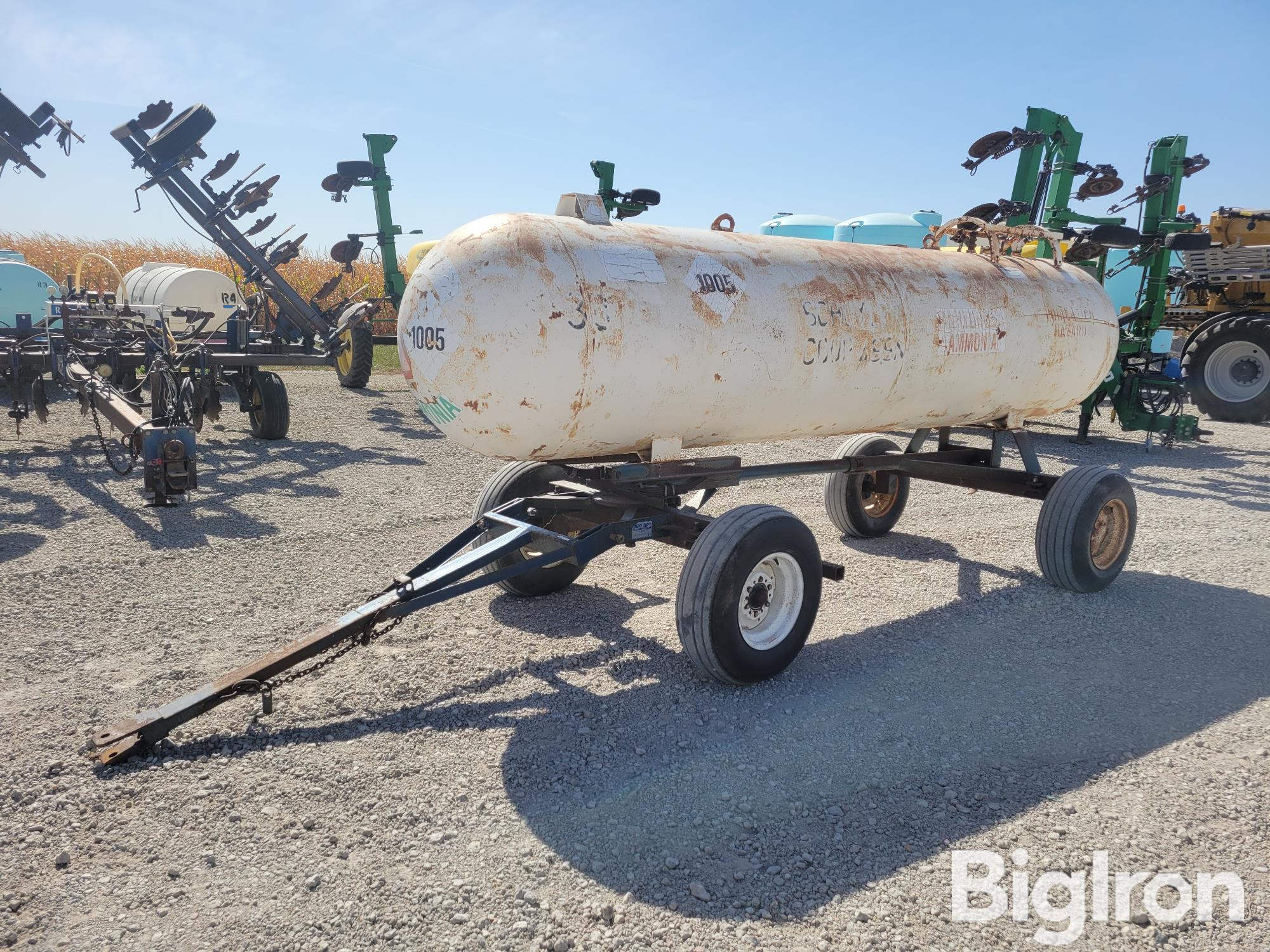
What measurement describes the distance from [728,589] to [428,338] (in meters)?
1.70

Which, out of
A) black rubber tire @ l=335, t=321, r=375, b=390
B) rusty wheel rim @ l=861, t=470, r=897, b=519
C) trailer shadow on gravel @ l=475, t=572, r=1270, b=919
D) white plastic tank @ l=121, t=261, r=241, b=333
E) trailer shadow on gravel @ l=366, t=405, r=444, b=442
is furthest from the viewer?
black rubber tire @ l=335, t=321, r=375, b=390

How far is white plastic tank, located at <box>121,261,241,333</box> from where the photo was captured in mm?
11758

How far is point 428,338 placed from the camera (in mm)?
3703

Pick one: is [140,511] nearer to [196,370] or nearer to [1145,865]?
[196,370]

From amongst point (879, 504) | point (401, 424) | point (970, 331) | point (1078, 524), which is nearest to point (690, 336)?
point (970, 331)

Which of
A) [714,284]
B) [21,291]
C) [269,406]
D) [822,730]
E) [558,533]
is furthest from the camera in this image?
[21,291]

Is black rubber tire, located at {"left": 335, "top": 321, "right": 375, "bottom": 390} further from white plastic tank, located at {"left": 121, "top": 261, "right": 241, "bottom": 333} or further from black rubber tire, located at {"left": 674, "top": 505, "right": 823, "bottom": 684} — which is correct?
black rubber tire, located at {"left": 674, "top": 505, "right": 823, "bottom": 684}

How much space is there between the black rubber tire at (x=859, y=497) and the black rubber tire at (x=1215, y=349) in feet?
27.9

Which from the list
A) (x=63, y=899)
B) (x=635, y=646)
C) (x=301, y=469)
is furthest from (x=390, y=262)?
(x=63, y=899)

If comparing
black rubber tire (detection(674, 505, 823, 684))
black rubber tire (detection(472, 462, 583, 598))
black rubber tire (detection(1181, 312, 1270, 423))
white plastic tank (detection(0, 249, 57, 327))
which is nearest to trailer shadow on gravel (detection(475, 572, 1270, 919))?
black rubber tire (detection(674, 505, 823, 684))

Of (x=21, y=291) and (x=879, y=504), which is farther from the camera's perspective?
(x=21, y=291)

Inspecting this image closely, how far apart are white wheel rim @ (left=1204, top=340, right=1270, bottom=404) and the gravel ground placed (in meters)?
7.83

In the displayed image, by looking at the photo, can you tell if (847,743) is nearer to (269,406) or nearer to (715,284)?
(715,284)

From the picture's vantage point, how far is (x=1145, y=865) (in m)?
2.85
